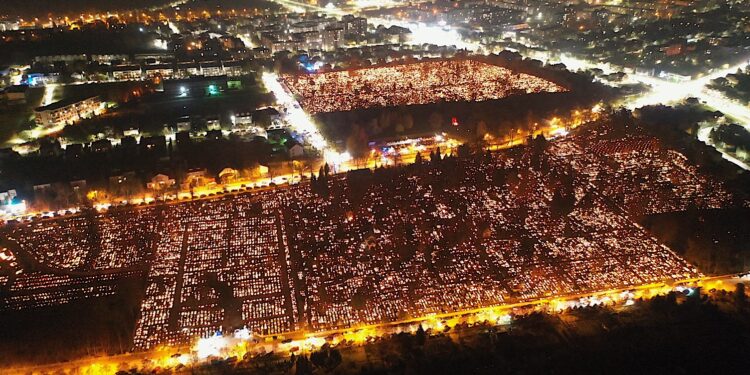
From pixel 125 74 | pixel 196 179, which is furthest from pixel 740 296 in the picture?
pixel 125 74

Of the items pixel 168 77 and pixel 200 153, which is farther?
pixel 168 77

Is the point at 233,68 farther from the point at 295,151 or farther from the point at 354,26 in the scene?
the point at 354,26

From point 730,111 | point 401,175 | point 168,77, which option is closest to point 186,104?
point 168,77

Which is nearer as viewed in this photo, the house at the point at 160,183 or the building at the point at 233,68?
the house at the point at 160,183

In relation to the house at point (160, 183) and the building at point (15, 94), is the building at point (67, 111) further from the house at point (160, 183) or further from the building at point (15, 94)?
the house at point (160, 183)

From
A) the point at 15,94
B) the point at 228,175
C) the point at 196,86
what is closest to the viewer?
the point at 228,175

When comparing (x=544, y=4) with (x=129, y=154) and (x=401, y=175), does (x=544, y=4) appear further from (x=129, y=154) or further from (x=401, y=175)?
(x=129, y=154)

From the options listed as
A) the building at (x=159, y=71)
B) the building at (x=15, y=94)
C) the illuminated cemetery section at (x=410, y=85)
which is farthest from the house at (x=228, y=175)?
the building at (x=159, y=71)

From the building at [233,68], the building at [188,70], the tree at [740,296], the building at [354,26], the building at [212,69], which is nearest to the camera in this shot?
the tree at [740,296]

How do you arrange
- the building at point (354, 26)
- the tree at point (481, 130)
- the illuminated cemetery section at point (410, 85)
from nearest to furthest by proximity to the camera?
the tree at point (481, 130)
the illuminated cemetery section at point (410, 85)
the building at point (354, 26)
